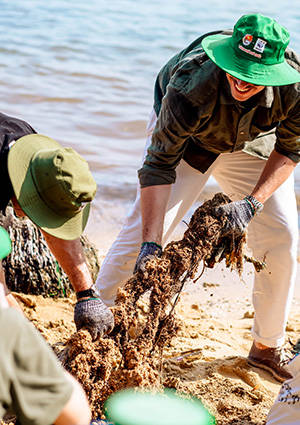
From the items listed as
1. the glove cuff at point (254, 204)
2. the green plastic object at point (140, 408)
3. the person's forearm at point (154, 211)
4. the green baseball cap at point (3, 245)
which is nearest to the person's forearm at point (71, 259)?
the person's forearm at point (154, 211)

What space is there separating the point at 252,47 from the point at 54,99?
7.23 m

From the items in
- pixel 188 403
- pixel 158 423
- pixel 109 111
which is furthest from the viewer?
pixel 109 111

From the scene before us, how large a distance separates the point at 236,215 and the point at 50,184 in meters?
1.19

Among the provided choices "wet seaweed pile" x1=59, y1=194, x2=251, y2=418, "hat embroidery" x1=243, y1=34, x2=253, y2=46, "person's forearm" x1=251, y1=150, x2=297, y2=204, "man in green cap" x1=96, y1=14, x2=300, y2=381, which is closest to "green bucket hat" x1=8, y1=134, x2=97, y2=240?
"wet seaweed pile" x1=59, y1=194, x2=251, y2=418

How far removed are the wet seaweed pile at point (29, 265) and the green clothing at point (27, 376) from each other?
2780 mm

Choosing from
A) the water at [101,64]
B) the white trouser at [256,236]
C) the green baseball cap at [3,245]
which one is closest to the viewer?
the green baseball cap at [3,245]

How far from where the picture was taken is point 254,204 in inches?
135

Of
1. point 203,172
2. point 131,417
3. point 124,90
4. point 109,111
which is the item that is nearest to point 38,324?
point 131,417

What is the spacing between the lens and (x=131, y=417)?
307 centimetres

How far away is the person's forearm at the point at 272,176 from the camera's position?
11.5 ft

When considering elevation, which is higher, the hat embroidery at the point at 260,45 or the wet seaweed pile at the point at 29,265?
the hat embroidery at the point at 260,45

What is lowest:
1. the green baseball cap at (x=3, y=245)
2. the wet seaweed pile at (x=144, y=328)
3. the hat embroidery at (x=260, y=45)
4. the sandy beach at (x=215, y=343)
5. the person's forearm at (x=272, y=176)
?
the sandy beach at (x=215, y=343)

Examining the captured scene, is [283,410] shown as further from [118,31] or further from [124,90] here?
[118,31]

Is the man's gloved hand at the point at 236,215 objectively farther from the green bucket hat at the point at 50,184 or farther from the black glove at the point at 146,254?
the green bucket hat at the point at 50,184
